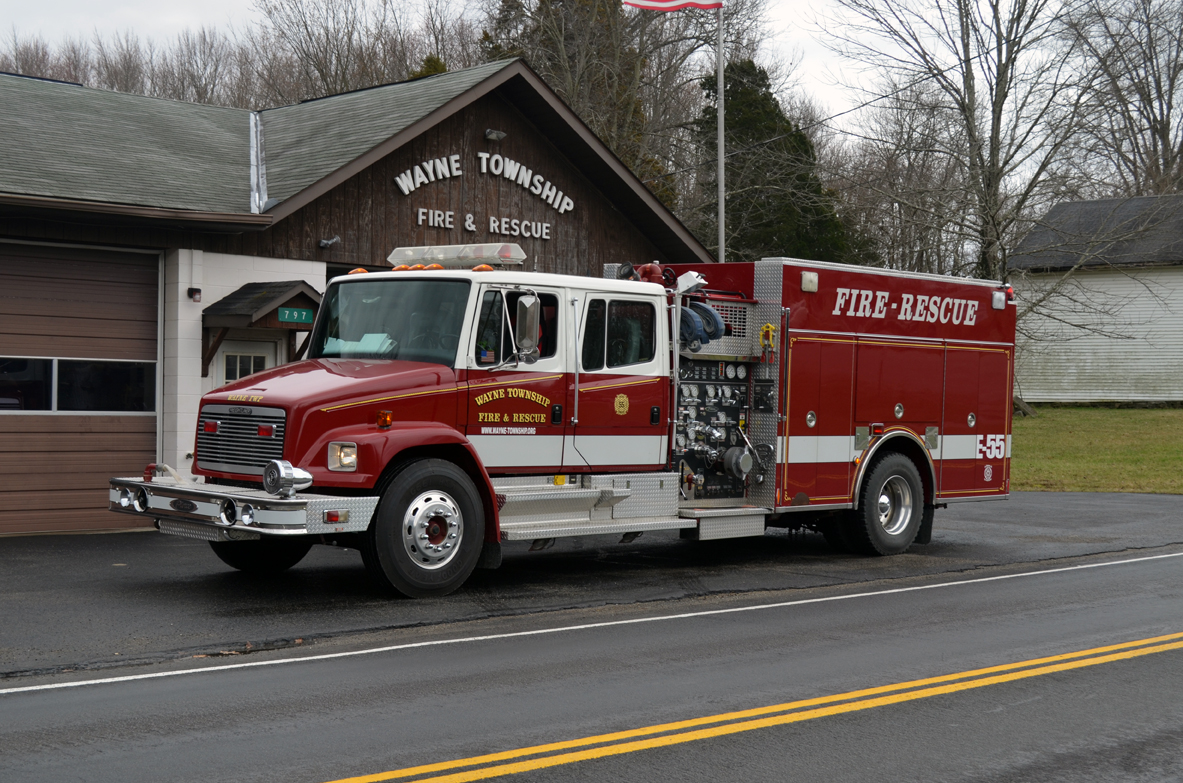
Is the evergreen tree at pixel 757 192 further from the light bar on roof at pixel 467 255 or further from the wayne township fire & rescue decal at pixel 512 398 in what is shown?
the wayne township fire & rescue decal at pixel 512 398

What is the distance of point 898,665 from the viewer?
7918mm

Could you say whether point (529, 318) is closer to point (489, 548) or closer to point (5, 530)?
point (489, 548)

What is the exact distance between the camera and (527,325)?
10578 millimetres

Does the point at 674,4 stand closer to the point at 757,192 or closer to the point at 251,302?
the point at 251,302

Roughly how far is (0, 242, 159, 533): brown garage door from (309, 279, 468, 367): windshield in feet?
16.9

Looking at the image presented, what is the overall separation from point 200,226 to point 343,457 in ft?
22.9

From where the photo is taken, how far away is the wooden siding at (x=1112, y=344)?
4216 centimetres

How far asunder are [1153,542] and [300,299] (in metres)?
11.0

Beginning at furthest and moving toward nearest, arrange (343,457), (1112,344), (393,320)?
(1112,344), (393,320), (343,457)

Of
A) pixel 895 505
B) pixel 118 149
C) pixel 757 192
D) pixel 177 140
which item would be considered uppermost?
pixel 757 192

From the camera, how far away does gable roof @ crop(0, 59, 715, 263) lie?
48.9 ft

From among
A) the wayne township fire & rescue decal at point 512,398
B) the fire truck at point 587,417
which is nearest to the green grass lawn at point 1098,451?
the fire truck at point 587,417

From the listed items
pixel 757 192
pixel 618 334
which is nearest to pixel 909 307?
pixel 618 334

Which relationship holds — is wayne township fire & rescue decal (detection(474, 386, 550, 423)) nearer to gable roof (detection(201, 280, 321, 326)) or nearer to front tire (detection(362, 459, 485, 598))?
front tire (detection(362, 459, 485, 598))
